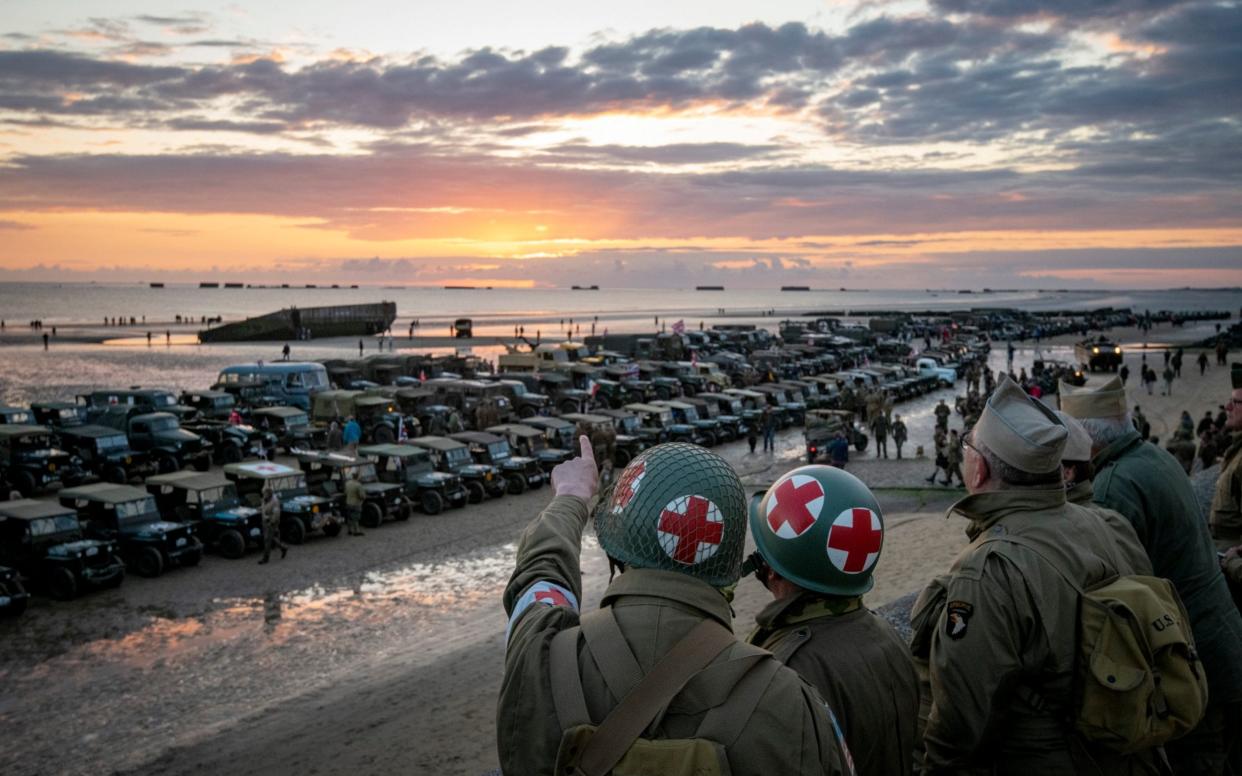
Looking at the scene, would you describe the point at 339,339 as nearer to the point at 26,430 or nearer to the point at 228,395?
the point at 228,395

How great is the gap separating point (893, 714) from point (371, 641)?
553 inches

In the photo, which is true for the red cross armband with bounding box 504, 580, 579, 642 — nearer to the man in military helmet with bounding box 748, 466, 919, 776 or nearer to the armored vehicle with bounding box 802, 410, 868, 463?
the man in military helmet with bounding box 748, 466, 919, 776

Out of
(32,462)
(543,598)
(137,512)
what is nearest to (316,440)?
(32,462)

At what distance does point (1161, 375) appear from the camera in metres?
56.0

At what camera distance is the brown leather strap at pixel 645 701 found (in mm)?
2059

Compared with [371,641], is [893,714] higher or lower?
higher

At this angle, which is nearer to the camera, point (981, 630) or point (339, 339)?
point (981, 630)

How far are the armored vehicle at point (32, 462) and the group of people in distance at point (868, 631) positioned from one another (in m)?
27.3

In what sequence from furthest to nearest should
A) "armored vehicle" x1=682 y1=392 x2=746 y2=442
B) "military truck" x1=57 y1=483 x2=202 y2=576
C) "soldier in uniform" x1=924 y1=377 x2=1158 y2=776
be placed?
"armored vehicle" x1=682 y1=392 x2=746 y2=442 < "military truck" x1=57 y1=483 x2=202 y2=576 < "soldier in uniform" x1=924 y1=377 x2=1158 y2=776

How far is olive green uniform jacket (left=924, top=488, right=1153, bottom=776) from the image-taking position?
3.27 meters

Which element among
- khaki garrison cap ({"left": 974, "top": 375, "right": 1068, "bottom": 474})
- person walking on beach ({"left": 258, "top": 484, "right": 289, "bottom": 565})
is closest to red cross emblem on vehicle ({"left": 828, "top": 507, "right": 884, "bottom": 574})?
khaki garrison cap ({"left": 974, "top": 375, "right": 1068, "bottom": 474})

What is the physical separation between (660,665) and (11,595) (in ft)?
58.3

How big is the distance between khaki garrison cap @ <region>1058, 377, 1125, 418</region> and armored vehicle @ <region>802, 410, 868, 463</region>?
1021 inches

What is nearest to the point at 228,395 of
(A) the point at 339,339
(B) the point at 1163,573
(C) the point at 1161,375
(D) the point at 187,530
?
(D) the point at 187,530
